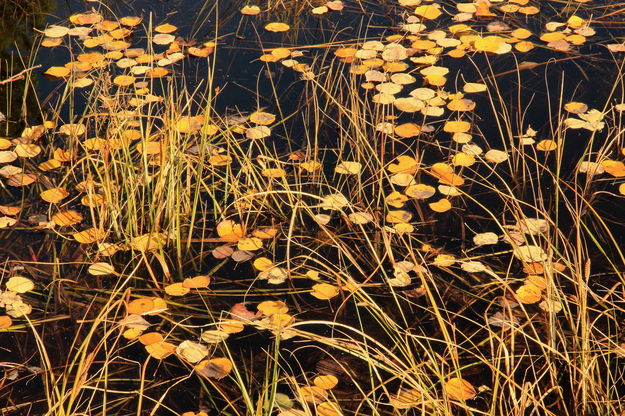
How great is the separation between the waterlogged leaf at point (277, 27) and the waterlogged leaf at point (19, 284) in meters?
1.76

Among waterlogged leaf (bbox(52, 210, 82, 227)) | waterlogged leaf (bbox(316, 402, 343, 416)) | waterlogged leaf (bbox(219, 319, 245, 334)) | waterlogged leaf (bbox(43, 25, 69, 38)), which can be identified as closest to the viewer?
waterlogged leaf (bbox(316, 402, 343, 416))

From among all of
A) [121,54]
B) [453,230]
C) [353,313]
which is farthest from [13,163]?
[453,230]

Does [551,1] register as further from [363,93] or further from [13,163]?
[13,163]

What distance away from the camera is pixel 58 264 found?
2.05 metres

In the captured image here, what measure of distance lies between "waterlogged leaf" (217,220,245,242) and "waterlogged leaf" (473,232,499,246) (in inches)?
26.7

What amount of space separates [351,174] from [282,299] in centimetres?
59

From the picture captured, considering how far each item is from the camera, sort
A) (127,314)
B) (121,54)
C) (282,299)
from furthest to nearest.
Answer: (121,54) → (282,299) → (127,314)

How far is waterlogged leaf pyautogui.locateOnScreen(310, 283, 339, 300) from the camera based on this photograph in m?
1.93

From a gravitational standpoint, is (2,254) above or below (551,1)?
below

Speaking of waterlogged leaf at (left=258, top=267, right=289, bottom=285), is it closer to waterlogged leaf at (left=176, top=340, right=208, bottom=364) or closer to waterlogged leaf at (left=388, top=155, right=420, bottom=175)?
waterlogged leaf at (left=176, top=340, right=208, bottom=364)

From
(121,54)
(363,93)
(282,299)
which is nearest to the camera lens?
(282,299)

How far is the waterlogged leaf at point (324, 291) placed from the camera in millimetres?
1933

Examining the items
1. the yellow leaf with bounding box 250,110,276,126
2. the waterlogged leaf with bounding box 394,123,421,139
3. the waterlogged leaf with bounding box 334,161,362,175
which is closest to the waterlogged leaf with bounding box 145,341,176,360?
the waterlogged leaf with bounding box 334,161,362,175

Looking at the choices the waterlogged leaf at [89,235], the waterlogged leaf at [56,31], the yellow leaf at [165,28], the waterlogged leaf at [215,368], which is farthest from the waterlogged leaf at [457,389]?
the waterlogged leaf at [56,31]
